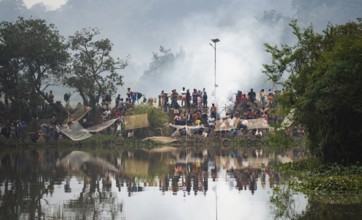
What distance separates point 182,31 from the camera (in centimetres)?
17888

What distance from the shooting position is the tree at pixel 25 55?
5756 cm

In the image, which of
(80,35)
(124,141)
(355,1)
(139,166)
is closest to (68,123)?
(124,141)

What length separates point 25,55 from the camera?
57.9 metres

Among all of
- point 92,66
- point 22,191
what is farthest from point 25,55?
point 22,191

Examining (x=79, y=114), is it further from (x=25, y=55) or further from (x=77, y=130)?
(x=25, y=55)

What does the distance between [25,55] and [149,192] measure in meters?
41.2

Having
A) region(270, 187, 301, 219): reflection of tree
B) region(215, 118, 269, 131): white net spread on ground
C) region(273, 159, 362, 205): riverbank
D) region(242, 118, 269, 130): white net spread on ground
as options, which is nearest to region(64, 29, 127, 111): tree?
region(215, 118, 269, 131): white net spread on ground

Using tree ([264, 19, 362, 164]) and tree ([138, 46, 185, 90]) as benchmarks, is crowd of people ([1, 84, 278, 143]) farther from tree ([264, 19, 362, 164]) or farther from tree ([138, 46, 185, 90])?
tree ([138, 46, 185, 90])

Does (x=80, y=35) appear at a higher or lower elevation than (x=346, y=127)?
higher

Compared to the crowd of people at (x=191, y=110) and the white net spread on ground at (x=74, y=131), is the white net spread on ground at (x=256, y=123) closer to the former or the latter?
the crowd of people at (x=191, y=110)

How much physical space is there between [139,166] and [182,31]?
150552mm

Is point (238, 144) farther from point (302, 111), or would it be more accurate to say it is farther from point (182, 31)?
point (182, 31)

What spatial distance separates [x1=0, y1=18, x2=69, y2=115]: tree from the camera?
57562 millimetres

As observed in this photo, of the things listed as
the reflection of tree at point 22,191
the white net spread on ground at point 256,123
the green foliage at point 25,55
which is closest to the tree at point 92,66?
the green foliage at point 25,55
